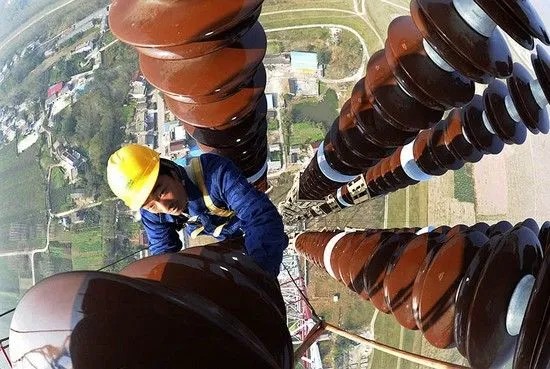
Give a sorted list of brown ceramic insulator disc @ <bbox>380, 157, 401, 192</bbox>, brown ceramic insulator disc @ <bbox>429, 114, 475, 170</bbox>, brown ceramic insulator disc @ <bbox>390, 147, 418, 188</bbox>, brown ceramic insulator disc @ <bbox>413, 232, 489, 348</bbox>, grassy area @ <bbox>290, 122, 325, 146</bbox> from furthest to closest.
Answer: grassy area @ <bbox>290, 122, 325, 146</bbox> → brown ceramic insulator disc @ <bbox>380, 157, 401, 192</bbox> → brown ceramic insulator disc @ <bbox>390, 147, 418, 188</bbox> → brown ceramic insulator disc @ <bbox>429, 114, 475, 170</bbox> → brown ceramic insulator disc @ <bbox>413, 232, 489, 348</bbox>

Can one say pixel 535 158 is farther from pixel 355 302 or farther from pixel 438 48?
pixel 438 48

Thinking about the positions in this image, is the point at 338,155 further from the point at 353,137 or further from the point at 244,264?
the point at 244,264

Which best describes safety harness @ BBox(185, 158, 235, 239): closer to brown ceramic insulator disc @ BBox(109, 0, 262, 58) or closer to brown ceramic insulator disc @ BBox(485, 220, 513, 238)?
brown ceramic insulator disc @ BBox(109, 0, 262, 58)

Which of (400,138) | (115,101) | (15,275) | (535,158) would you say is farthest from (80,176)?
(400,138)

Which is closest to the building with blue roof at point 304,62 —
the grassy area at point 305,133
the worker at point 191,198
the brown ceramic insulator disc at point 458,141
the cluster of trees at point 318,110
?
the cluster of trees at point 318,110

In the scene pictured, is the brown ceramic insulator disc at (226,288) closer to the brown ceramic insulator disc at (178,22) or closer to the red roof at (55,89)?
the brown ceramic insulator disc at (178,22)

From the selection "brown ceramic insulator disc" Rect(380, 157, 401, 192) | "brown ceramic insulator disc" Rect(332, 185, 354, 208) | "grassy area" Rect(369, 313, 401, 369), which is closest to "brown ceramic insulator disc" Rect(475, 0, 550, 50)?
"brown ceramic insulator disc" Rect(380, 157, 401, 192)
